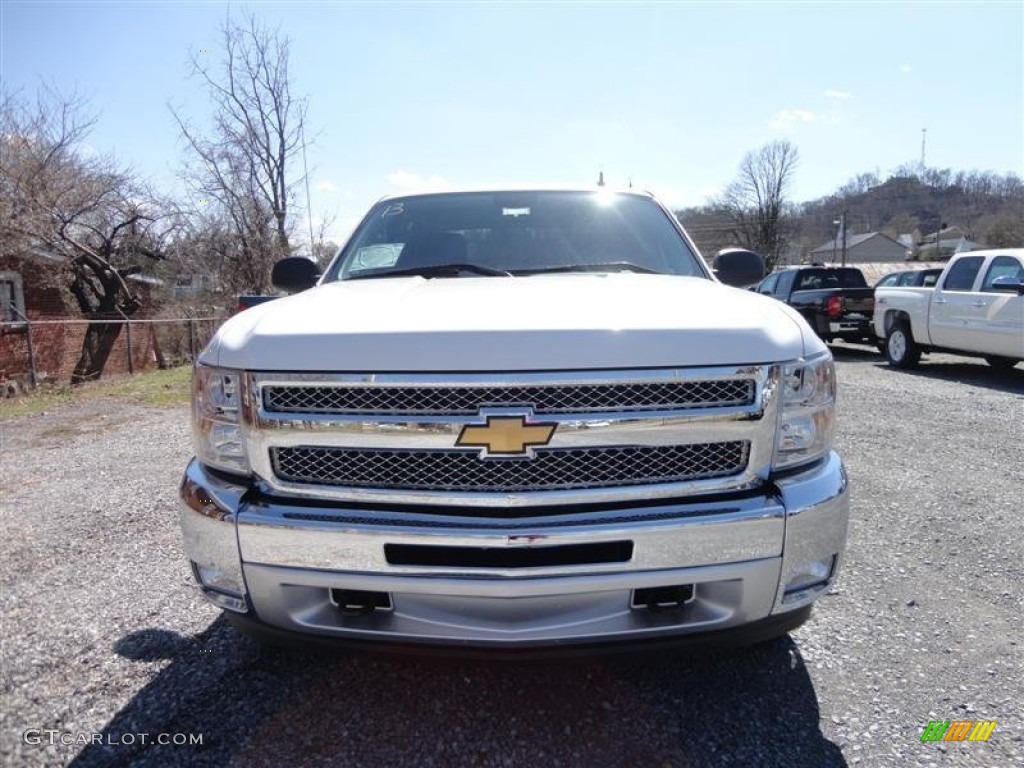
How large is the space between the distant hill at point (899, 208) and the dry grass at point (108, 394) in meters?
51.9

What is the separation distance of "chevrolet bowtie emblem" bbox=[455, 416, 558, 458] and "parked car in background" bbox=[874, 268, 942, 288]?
13704 millimetres

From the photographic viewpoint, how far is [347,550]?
6.21 ft

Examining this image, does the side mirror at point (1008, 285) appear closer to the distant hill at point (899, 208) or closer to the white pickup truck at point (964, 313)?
the white pickup truck at point (964, 313)

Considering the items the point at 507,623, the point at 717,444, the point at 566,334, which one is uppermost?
the point at 566,334

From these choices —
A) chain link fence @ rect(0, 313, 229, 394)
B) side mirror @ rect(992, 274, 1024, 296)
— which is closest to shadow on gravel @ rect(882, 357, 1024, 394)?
side mirror @ rect(992, 274, 1024, 296)

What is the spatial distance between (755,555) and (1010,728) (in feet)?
3.71

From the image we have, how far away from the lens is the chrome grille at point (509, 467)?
75.2 inches

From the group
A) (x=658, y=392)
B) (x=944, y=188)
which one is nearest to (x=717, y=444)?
(x=658, y=392)

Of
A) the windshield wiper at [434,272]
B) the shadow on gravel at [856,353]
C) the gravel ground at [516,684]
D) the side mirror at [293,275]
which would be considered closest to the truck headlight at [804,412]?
the gravel ground at [516,684]

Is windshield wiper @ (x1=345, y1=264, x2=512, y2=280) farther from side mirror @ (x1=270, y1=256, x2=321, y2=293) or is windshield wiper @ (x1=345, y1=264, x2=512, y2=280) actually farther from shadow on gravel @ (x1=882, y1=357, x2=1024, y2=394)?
shadow on gravel @ (x1=882, y1=357, x2=1024, y2=394)

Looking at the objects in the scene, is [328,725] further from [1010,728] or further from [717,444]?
[1010,728]

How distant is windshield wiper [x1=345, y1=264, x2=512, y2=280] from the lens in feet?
9.87

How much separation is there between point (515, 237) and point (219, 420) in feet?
5.85

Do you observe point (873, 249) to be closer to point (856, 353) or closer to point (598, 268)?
point (856, 353)
